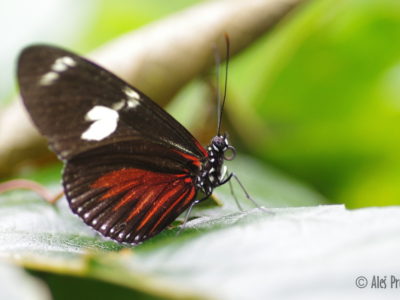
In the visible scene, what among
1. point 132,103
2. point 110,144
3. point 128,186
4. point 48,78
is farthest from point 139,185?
point 48,78

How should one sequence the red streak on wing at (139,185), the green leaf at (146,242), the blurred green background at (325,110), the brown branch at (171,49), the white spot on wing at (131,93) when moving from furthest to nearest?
the blurred green background at (325,110)
the brown branch at (171,49)
the red streak on wing at (139,185)
the white spot on wing at (131,93)
the green leaf at (146,242)

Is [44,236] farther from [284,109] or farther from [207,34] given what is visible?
[284,109]

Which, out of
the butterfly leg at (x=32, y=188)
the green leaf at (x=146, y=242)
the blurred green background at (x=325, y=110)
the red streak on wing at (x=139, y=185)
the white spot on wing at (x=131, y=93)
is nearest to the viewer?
the green leaf at (x=146, y=242)

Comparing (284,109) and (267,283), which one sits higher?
(267,283)

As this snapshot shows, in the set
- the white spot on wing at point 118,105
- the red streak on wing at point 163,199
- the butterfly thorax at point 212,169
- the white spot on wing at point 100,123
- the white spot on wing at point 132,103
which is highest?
the white spot on wing at point 132,103

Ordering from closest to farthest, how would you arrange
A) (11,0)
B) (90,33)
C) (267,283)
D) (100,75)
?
(267,283)
(100,75)
(90,33)
(11,0)

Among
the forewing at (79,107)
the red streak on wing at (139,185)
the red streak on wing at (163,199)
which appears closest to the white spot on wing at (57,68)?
the forewing at (79,107)

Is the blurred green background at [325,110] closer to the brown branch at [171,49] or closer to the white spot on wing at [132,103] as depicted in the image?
the brown branch at [171,49]

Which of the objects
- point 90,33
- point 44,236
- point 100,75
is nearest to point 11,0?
point 90,33

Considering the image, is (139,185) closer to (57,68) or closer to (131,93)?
(131,93)
